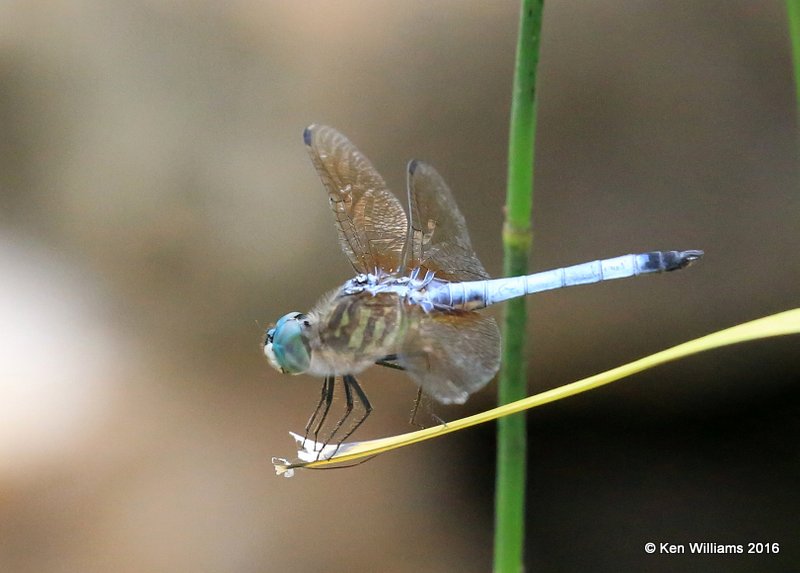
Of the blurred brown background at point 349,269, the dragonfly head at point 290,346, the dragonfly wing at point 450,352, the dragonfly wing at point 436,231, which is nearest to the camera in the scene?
the dragonfly wing at point 450,352

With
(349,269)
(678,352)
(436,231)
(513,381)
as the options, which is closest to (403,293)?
(436,231)

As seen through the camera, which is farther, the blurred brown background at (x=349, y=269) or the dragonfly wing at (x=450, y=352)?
the blurred brown background at (x=349, y=269)

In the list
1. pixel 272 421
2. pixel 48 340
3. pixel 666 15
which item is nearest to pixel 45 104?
pixel 48 340

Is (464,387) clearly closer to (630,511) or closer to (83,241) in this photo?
(630,511)

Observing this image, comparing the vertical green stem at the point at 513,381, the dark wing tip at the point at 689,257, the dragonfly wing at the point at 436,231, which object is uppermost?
the dragonfly wing at the point at 436,231

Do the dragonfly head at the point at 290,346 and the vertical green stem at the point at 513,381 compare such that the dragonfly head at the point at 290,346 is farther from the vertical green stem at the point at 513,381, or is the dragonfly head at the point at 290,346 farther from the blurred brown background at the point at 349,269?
the blurred brown background at the point at 349,269

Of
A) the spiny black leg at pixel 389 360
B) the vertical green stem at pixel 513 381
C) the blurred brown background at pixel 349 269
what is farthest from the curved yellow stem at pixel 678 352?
the blurred brown background at pixel 349 269

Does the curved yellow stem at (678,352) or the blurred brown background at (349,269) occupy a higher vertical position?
the blurred brown background at (349,269)

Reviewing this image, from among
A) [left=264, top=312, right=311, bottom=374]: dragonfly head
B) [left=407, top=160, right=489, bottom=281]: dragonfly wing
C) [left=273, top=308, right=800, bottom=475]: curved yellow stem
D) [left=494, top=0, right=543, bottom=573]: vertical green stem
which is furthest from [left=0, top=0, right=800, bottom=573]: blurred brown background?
[left=273, top=308, right=800, bottom=475]: curved yellow stem
